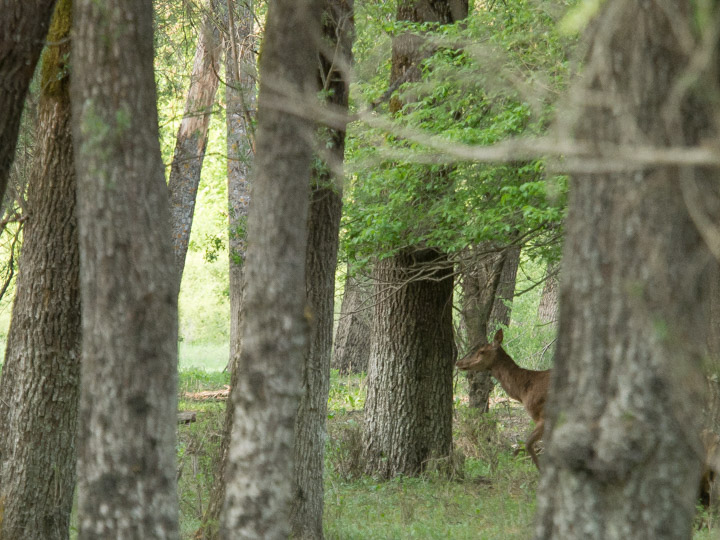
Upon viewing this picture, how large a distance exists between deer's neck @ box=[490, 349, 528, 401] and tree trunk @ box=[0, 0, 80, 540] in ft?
22.2

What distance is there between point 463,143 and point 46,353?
4480mm

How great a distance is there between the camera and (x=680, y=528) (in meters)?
4.17

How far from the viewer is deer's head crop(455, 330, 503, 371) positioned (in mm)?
12852

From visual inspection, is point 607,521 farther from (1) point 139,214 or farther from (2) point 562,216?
(2) point 562,216

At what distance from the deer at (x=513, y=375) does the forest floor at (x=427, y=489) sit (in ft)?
2.96

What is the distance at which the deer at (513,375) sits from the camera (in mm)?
12250

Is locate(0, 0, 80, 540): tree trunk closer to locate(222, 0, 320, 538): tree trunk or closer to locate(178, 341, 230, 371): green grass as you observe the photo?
locate(222, 0, 320, 538): tree trunk

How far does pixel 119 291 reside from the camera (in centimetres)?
507

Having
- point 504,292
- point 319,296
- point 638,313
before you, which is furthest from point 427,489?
point 638,313

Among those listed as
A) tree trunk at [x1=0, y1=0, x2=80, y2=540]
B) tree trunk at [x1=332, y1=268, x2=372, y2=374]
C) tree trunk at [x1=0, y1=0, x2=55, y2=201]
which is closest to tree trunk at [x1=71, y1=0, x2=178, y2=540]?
tree trunk at [x1=0, y1=0, x2=55, y2=201]

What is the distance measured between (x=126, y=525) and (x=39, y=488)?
303cm

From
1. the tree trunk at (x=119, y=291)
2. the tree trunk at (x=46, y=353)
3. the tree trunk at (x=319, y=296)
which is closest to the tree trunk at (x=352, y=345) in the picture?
the tree trunk at (x=319, y=296)

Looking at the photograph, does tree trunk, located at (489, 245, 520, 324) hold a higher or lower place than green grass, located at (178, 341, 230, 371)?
higher

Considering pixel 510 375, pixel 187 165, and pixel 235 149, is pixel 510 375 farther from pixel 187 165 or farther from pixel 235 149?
pixel 187 165
